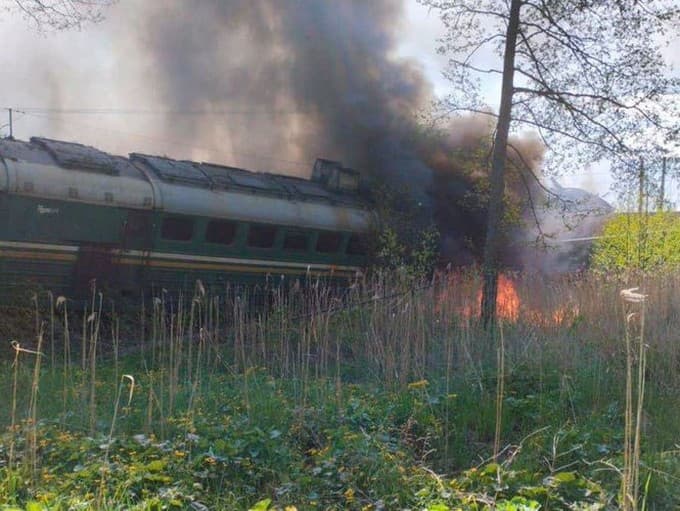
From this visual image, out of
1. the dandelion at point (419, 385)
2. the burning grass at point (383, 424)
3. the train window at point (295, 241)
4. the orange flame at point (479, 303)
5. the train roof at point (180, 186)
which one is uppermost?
the train roof at point (180, 186)

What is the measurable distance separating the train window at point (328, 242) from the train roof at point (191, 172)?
0.81 metres

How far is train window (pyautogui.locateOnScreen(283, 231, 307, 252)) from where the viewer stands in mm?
14438

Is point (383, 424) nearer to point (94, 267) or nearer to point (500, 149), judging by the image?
point (500, 149)

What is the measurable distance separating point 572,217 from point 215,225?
615 centimetres

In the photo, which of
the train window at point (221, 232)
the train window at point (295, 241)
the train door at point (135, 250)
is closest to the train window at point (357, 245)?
the train window at point (295, 241)

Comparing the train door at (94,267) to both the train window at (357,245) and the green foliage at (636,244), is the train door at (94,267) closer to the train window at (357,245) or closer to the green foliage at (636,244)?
the train window at (357,245)

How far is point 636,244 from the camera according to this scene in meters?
13.2

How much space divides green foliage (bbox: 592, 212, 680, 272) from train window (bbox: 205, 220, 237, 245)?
6.54 metres

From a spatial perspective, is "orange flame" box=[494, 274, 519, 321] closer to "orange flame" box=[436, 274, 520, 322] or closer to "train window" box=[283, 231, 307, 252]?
"orange flame" box=[436, 274, 520, 322]

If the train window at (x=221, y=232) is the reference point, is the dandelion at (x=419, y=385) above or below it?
below

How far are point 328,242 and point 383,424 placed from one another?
9.91 m

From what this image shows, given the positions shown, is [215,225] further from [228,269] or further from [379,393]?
[379,393]

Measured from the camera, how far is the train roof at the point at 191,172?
11953 mm

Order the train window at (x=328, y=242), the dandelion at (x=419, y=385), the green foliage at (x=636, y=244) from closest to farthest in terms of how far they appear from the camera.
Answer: the dandelion at (x=419, y=385) → the green foliage at (x=636, y=244) → the train window at (x=328, y=242)
